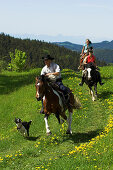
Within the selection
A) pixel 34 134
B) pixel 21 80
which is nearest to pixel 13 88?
pixel 21 80

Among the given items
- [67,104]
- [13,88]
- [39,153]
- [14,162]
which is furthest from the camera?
[13,88]

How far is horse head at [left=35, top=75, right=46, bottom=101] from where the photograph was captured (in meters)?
11.5

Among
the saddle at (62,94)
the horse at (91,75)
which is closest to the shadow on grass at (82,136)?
the saddle at (62,94)

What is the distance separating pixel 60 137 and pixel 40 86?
11.9 feet

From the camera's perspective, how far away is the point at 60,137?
1365 centimetres

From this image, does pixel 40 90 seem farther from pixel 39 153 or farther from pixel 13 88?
pixel 13 88

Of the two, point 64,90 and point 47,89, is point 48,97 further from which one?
point 64,90

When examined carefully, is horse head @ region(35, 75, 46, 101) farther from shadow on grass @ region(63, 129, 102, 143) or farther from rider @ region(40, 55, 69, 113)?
shadow on grass @ region(63, 129, 102, 143)

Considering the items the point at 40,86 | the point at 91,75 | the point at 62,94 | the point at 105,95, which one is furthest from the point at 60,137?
the point at 105,95

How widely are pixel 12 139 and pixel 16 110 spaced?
32.2 feet

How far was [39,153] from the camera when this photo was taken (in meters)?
11.5

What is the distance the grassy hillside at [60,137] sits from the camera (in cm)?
912

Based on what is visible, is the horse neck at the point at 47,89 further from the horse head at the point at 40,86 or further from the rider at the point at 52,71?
the rider at the point at 52,71

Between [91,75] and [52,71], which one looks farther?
[91,75]
